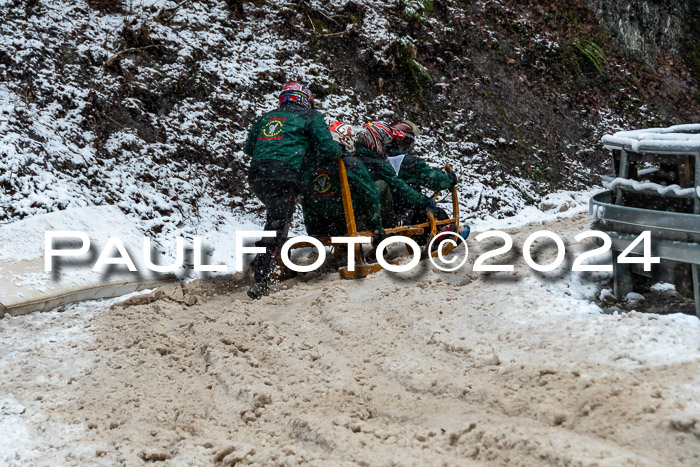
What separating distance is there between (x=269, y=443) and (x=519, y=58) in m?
10.5

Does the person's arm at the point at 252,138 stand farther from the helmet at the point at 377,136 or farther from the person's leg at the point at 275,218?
the helmet at the point at 377,136

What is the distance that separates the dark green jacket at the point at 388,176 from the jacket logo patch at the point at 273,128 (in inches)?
49.1

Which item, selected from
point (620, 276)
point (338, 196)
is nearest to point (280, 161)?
point (338, 196)

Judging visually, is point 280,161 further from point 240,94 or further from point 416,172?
point 240,94

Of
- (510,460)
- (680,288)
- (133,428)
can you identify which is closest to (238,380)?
(133,428)

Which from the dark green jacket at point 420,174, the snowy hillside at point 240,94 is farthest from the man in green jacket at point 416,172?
the snowy hillside at point 240,94

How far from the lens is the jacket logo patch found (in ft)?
19.1

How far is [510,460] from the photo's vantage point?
8.20ft

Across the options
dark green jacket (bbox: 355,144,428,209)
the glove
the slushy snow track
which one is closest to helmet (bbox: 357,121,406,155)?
dark green jacket (bbox: 355,144,428,209)

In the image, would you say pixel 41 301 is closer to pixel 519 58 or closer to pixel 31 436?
pixel 31 436

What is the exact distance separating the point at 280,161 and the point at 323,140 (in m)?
0.49

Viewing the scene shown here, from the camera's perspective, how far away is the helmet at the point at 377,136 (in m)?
6.83

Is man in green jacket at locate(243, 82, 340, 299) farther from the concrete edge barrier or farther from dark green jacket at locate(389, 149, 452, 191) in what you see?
dark green jacket at locate(389, 149, 452, 191)

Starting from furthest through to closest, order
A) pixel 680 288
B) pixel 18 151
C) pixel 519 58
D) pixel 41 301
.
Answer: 1. pixel 519 58
2. pixel 18 151
3. pixel 41 301
4. pixel 680 288
